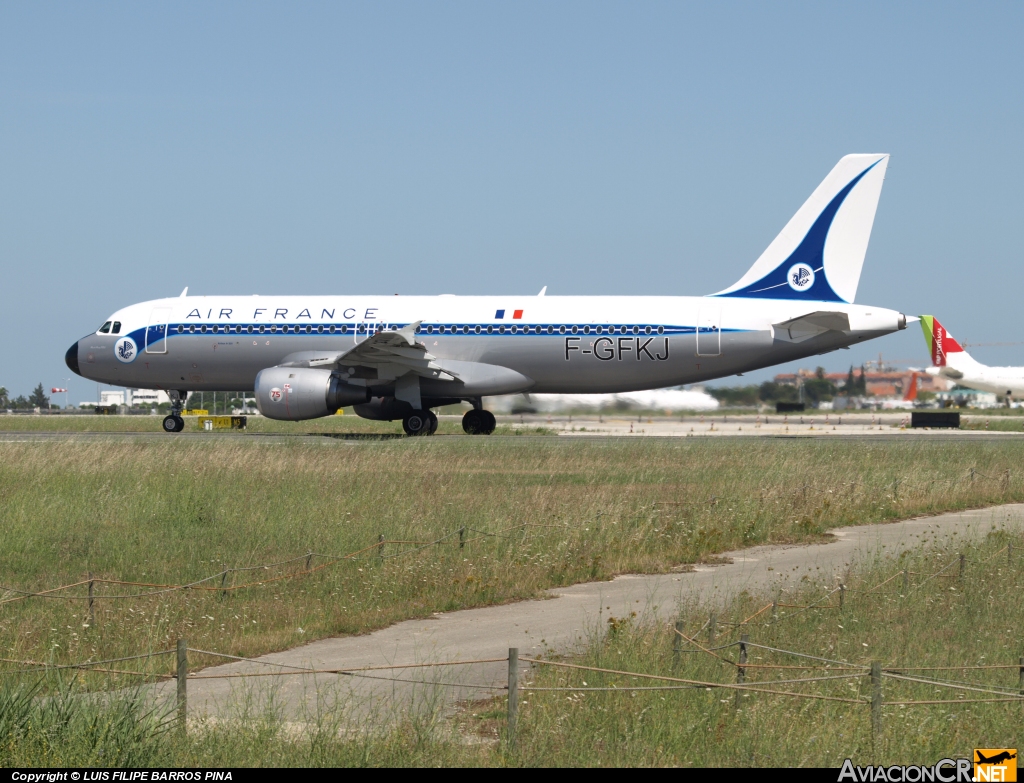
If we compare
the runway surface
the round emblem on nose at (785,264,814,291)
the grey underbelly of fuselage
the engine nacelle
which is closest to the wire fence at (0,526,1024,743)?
the runway surface

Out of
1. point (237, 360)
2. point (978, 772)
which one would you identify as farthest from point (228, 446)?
point (978, 772)

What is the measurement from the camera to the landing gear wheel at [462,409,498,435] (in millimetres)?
36438

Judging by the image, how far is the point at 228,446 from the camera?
27625 millimetres

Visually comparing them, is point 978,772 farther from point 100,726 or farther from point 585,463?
point 585,463

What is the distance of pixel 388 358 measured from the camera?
32.6 metres

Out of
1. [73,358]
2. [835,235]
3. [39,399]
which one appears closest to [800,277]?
[835,235]

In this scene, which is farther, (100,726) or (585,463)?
(585,463)

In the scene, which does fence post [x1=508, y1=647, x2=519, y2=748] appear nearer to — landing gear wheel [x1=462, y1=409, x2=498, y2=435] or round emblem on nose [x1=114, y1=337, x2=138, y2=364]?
landing gear wheel [x1=462, y1=409, x2=498, y2=435]

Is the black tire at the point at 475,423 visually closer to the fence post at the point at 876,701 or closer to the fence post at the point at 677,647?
the fence post at the point at 677,647

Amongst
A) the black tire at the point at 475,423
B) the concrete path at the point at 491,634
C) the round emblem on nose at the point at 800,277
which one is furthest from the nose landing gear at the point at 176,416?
the concrete path at the point at 491,634

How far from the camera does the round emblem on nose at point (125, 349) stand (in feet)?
119

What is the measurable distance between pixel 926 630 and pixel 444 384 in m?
23.9

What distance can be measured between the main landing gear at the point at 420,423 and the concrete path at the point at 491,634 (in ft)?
59.9

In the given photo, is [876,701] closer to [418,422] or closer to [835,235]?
[418,422]
